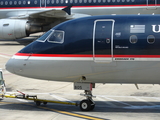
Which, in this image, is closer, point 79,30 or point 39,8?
point 79,30

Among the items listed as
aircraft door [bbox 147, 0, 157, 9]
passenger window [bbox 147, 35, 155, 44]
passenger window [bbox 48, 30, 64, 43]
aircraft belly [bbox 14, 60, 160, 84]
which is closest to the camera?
passenger window [bbox 147, 35, 155, 44]

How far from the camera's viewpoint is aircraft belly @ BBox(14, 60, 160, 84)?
11.8 meters

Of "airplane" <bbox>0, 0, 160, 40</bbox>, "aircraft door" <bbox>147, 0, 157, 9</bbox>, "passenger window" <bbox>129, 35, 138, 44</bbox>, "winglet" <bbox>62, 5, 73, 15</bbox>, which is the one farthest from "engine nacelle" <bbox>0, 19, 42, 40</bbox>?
"passenger window" <bbox>129, 35, 138, 44</bbox>

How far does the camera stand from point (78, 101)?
14086 mm

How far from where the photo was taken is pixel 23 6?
119 ft

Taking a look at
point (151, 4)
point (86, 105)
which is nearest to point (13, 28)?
point (151, 4)

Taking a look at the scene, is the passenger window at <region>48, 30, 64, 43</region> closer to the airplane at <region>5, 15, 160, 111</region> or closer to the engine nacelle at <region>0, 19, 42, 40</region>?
the airplane at <region>5, 15, 160, 111</region>

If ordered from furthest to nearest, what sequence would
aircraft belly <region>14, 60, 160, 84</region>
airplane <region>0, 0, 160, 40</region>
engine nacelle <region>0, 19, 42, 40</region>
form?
1. airplane <region>0, 0, 160, 40</region>
2. engine nacelle <region>0, 19, 42, 40</region>
3. aircraft belly <region>14, 60, 160, 84</region>

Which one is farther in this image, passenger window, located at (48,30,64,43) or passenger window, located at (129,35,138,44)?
passenger window, located at (48,30,64,43)

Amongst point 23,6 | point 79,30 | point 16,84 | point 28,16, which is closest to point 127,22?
point 79,30

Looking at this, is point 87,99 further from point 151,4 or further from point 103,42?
point 151,4

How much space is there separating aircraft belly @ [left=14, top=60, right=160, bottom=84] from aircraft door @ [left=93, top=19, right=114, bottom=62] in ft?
0.84

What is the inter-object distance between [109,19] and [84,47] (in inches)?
55.0

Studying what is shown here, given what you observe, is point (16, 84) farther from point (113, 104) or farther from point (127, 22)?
point (127, 22)
